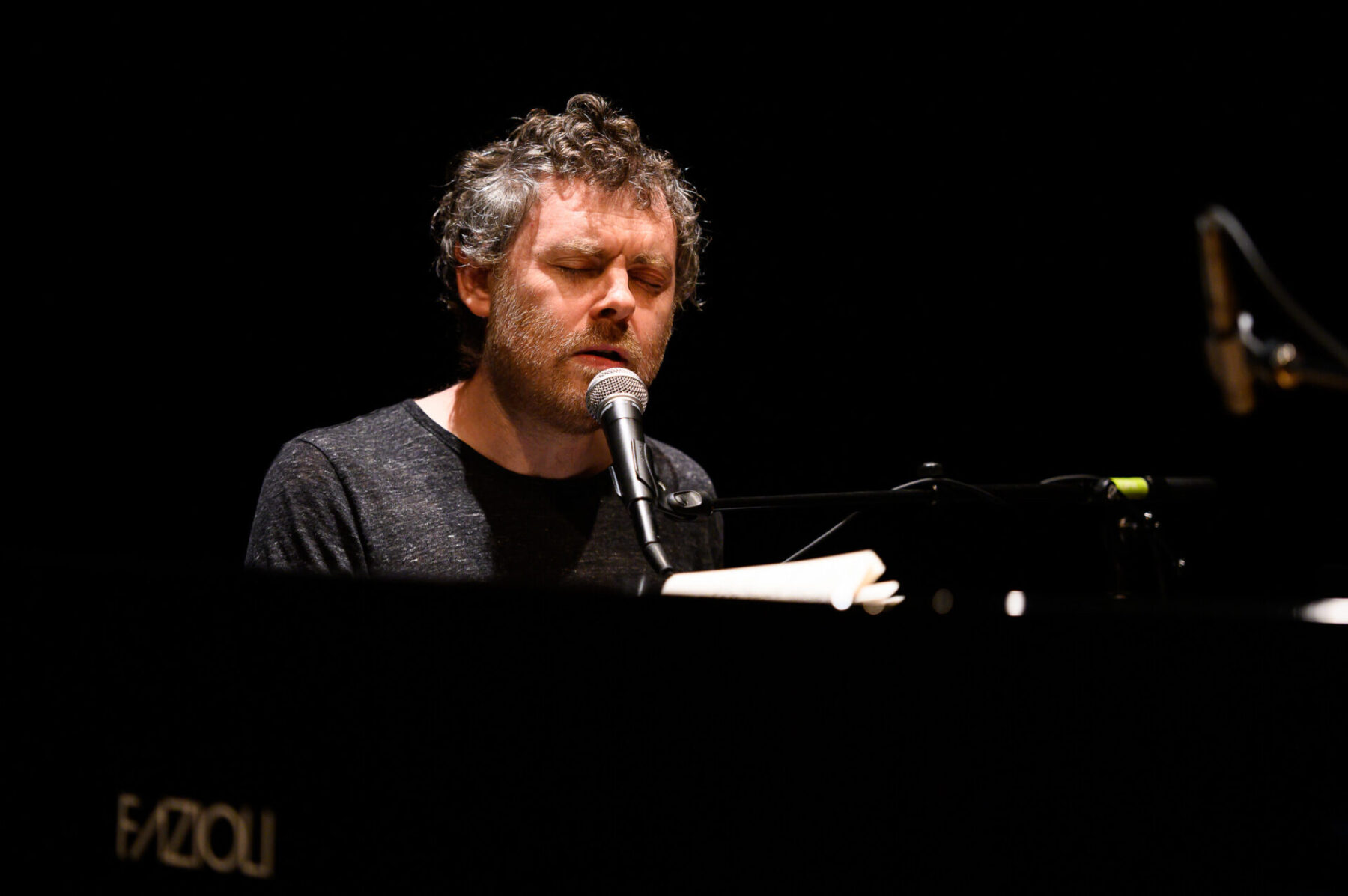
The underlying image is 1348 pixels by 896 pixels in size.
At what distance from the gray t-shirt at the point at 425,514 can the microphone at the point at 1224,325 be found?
1.23m

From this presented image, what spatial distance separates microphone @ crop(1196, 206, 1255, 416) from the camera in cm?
84

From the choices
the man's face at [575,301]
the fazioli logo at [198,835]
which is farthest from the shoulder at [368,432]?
the fazioli logo at [198,835]

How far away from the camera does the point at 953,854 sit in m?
0.80

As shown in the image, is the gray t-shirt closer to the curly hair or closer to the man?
the man

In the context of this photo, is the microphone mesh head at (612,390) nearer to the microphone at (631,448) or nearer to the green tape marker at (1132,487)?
the microphone at (631,448)

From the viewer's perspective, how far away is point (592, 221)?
6.61 feet

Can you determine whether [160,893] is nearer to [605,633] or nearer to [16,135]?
[605,633]

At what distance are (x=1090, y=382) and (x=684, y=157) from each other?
1173 mm

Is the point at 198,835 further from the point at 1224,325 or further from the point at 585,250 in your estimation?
the point at 585,250

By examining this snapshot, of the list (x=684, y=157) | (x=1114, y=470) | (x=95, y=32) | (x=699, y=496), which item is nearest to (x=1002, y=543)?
(x=1114, y=470)

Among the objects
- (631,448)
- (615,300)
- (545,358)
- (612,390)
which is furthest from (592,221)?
(631,448)

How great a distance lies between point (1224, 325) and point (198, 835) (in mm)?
967

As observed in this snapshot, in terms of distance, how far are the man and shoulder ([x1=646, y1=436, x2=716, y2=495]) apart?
146mm

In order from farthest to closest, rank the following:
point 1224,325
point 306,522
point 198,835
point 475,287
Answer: point 475,287 < point 306,522 < point 198,835 < point 1224,325
